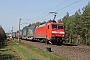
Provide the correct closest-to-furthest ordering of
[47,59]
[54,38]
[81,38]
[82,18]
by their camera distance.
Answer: [47,59] < [54,38] < [82,18] < [81,38]

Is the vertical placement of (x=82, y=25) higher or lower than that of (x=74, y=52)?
higher

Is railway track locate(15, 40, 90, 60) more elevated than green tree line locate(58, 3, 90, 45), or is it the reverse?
green tree line locate(58, 3, 90, 45)

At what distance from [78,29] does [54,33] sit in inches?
1237

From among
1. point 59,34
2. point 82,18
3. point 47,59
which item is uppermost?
point 82,18

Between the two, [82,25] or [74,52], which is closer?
[74,52]

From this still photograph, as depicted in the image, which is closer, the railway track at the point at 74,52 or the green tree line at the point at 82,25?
the railway track at the point at 74,52

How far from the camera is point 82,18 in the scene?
198 ft

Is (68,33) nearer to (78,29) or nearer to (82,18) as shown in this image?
(78,29)

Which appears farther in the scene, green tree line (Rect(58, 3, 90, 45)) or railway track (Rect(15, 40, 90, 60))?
green tree line (Rect(58, 3, 90, 45))

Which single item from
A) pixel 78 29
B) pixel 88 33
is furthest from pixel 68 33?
pixel 88 33

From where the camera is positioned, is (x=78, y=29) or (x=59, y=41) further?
(x=78, y=29)

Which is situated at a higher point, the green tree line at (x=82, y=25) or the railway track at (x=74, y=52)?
the green tree line at (x=82, y=25)

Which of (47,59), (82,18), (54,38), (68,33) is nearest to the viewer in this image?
(47,59)

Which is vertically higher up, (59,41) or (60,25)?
(60,25)
